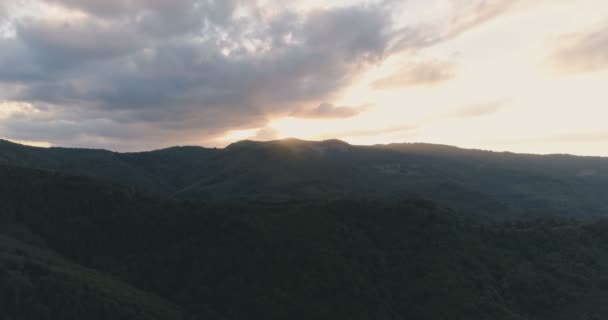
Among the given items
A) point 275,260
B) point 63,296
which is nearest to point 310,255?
point 275,260

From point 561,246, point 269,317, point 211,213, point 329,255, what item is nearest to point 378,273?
point 329,255

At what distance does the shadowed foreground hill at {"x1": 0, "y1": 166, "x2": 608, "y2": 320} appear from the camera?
48562 mm

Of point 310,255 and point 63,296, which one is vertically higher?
point 310,255

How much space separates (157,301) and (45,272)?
36.3 ft

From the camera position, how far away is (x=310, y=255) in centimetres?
5575

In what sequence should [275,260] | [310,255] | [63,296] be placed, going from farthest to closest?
1. [310,255]
2. [275,260]
3. [63,296]

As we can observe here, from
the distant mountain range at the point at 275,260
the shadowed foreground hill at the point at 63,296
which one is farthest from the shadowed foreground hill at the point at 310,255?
the shadowed foreground hill at the point at 63,296

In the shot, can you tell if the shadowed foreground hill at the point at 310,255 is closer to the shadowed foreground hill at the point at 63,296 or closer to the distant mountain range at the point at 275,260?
the distant mountain range at the point at 275,260

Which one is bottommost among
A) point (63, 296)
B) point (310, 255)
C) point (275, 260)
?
point (63, 296)

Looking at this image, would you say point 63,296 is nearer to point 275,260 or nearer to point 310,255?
point 275,260

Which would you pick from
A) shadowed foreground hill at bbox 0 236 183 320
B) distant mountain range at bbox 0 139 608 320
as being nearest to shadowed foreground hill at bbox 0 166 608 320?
distant mountain range at bbox 0 139 608 320

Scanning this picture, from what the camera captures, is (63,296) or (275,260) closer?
(63,296)

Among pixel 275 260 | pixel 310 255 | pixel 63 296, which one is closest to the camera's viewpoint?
pixel 63 296

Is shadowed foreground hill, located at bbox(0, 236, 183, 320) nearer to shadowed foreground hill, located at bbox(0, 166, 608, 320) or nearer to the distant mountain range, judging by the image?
the distant mountain range
